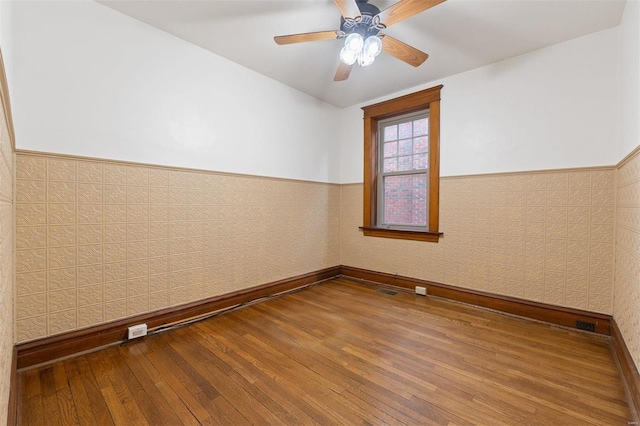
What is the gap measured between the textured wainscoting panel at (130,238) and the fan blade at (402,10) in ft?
6.19

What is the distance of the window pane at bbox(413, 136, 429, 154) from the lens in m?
3.39

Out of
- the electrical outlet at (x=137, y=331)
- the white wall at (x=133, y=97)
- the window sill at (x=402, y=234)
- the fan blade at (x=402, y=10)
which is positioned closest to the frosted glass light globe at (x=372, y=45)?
the fan blade at (x=402, y=10)

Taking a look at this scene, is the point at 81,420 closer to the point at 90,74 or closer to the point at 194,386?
the point at 194,386

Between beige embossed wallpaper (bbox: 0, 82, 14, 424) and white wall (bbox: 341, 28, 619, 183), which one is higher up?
white wall (bbox: 341, 28, 619, 183)

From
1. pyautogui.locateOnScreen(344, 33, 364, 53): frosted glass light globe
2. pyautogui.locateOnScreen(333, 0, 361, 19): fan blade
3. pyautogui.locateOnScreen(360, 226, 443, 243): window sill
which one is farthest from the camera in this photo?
pyautogui.locateOnScreen(360, 226, 443, 243): window sill

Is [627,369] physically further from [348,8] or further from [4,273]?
[4,273]

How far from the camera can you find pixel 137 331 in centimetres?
212

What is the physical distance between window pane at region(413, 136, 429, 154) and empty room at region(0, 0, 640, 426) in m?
0.02

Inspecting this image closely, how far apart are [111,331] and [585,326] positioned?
3.77 m

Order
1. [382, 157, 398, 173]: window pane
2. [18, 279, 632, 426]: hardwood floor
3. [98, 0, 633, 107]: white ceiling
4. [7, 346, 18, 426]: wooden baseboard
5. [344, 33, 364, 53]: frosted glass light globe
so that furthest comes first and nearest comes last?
1. [382, 157, 398, 173]: window pane
2. [98, 0, 633, 107]: white ceiling
3. [344, 33, 364, 53]: frosted glass light globe
4. [18, 279, 632, 426]: hardwood floor
5. [7, 346, 18, 426]: wooden baseboard

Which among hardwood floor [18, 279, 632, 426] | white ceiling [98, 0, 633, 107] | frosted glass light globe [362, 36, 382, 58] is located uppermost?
white ceiling [98, 0, 633, 107]

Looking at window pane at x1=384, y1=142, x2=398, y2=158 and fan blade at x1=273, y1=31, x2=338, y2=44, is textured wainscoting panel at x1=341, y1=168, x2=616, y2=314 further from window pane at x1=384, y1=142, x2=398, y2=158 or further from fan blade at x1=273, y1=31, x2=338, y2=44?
fan blade at x1=273, y1=31, x2=338, y2=44

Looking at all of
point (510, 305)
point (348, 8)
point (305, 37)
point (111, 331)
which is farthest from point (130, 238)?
point (510, 305)

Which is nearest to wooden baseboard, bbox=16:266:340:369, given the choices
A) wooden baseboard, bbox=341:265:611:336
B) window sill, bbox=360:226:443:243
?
window sill, bbox=360:226:443:243
